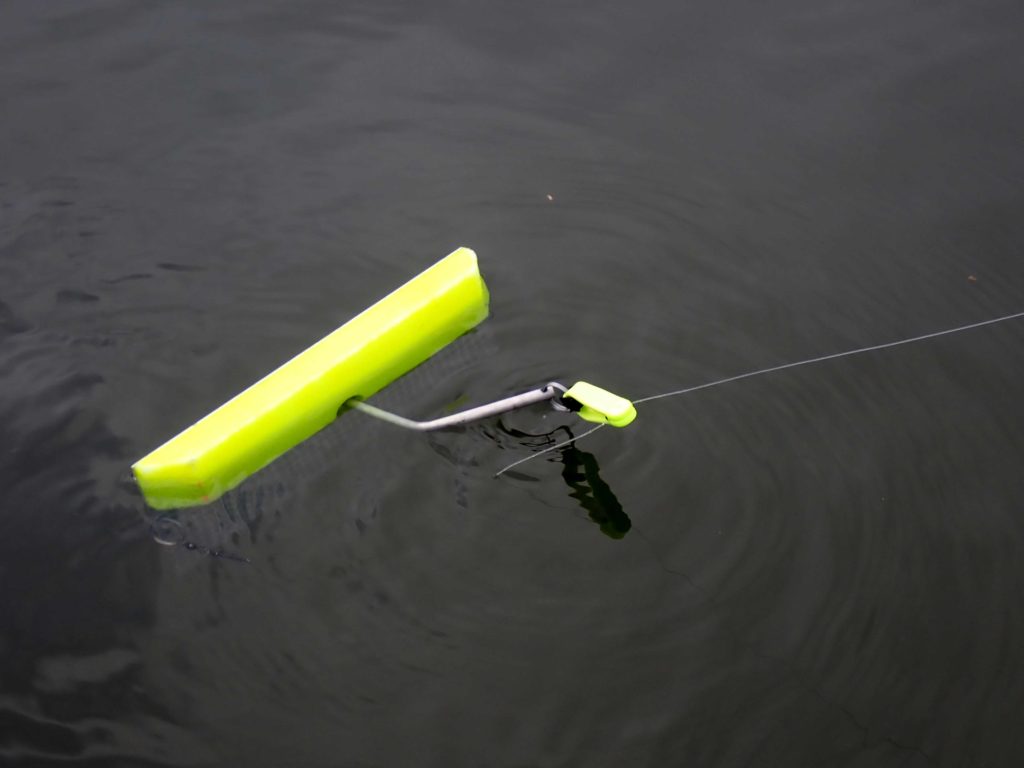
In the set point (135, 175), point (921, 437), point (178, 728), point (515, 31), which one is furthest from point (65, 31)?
point (921, 437)

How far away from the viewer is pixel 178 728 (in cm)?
376

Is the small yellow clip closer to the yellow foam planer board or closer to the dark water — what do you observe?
the dark water

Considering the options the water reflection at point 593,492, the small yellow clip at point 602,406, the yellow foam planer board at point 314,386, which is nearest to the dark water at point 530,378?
the water reflection at point 593,492

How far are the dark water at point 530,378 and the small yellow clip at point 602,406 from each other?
48 cm

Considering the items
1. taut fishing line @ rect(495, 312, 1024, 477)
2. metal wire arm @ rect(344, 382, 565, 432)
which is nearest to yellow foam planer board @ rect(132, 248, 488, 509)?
metal wire arm @ rect(344, 382, 565, 432)

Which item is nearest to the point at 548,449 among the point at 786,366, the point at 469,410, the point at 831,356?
the point at 469,410

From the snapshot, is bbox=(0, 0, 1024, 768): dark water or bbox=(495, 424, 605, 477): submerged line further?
bbox=(495, 424, 605, 477): submerged line

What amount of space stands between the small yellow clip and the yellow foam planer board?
75 centimetres

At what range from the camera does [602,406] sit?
13.0ft

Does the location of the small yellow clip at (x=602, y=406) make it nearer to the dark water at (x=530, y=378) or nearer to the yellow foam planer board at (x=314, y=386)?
the dark water at (x=530, y=378)

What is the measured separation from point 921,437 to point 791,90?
228 cm

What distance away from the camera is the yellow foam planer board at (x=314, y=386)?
13.4 feet

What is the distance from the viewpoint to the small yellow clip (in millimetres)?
3934

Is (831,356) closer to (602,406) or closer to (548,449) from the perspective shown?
(548,449)
